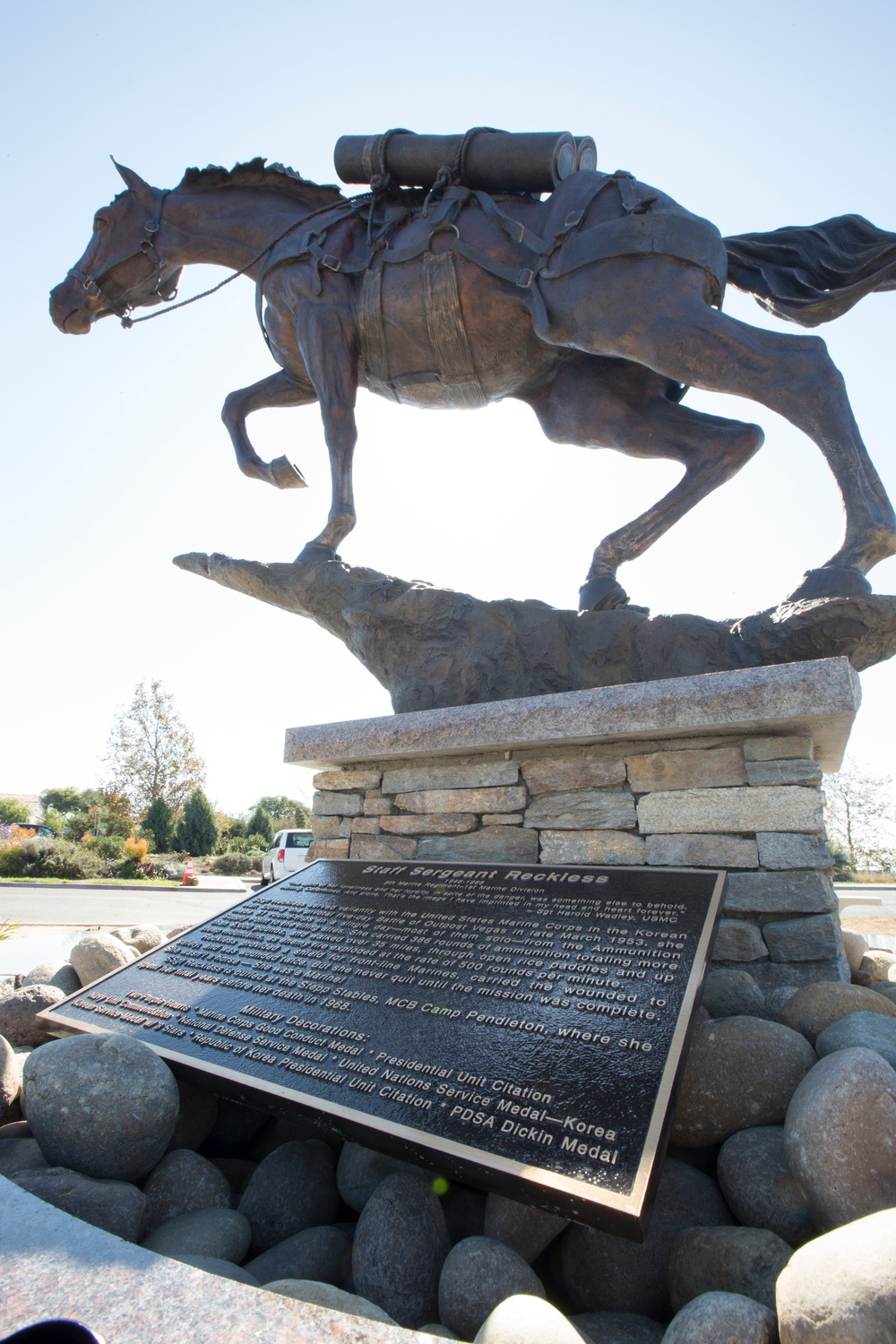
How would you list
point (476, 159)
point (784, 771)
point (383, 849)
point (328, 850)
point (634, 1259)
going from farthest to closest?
1. point (476, 159)
2. point (328, 850)
3. point (383, 849)
4. point (784, 771)
5. point (634, 1259)

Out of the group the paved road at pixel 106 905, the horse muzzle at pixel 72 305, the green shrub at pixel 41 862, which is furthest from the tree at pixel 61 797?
the horse muzzle at pixel 72 305

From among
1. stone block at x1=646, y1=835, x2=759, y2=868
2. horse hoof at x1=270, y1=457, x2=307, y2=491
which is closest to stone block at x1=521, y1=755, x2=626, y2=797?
stone block at x1=646, y1=835, x2=759, y2=868

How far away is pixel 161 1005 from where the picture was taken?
2.70 meters

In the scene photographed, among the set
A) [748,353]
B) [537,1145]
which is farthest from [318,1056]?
[748,353]

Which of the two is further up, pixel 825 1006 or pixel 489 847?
pixel 489 847

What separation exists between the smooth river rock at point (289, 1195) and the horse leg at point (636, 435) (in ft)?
9.01

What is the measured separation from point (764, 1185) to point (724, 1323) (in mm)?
573

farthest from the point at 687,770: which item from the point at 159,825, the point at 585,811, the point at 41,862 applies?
the point at 159,825

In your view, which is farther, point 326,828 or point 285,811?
point 285,811

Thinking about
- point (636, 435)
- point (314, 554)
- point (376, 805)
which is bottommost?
point (376, 805)

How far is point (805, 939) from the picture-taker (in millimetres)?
2781

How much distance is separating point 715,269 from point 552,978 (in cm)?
326

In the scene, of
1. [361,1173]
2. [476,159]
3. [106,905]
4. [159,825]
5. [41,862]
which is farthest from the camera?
[159,825]

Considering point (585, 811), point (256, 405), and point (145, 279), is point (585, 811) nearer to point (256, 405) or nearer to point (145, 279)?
point (256, 405)
